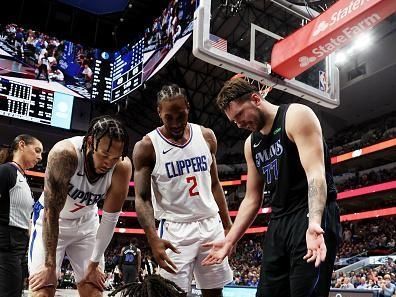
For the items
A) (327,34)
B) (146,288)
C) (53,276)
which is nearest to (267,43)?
(327,34)

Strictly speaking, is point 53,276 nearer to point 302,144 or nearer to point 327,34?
point 302,144

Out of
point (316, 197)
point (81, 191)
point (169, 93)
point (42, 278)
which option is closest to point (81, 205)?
point (81, 191)

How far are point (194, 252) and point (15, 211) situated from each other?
1.57 meters

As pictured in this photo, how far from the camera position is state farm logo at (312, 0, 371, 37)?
195 inches

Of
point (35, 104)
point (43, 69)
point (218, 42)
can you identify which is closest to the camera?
point (218, 42)

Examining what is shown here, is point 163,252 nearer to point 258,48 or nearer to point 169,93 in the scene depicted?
point 169,93

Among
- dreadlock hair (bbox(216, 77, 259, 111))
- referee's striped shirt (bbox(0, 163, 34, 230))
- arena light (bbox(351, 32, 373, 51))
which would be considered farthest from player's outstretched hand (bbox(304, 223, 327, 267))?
arena light (bbox(351, 32, 373, 51))

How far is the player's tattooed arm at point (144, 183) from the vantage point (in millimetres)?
3078

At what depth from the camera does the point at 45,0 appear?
1972cm

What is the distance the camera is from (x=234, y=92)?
266 centimetres

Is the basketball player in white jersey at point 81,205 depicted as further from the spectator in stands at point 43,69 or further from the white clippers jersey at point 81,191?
the spectator in stands at point 43,69

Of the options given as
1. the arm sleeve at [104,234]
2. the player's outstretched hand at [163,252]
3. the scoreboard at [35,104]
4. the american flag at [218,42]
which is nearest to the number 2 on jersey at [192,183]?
the player's outstretched hand at [163,252]

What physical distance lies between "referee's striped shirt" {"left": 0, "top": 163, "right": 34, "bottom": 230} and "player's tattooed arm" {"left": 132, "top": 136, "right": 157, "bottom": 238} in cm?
112

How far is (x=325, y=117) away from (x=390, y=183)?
5733 millimetres
